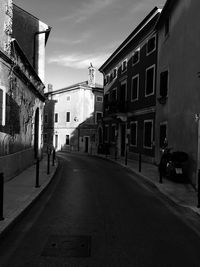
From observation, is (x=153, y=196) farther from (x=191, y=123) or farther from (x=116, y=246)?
(x=116, y=246)

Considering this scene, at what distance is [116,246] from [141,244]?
0.44 meters

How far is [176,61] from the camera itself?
15289mm

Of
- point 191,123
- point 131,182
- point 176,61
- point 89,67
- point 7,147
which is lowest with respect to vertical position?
point 131,182

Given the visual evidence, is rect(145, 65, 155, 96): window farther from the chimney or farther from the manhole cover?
the chimney

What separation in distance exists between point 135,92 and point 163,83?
704cm

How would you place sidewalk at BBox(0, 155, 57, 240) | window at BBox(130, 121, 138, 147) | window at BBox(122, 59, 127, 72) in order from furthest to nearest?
window at BBox(122, 59, 127, 72) → window at BBox(130, 121, 138, 147) → sidewalk at BBox(0, 155, 57, 240)

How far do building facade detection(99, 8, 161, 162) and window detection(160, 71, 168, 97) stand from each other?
87.2 inches

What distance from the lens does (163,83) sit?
18000 millimetres

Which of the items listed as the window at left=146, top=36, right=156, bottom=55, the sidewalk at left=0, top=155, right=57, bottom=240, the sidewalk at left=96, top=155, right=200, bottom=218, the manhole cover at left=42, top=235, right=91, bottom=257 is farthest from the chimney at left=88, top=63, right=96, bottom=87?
the manhole cover at left=42, top=235, right=91, bottom=257

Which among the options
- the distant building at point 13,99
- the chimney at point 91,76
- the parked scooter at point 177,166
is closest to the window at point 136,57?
the distant building at point 13,99

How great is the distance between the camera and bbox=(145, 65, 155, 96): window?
2106 centimetres

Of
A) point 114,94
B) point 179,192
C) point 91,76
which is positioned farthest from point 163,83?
point 91,76

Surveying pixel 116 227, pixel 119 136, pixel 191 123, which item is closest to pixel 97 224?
pixel 116 227

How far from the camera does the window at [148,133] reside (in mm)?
21027
